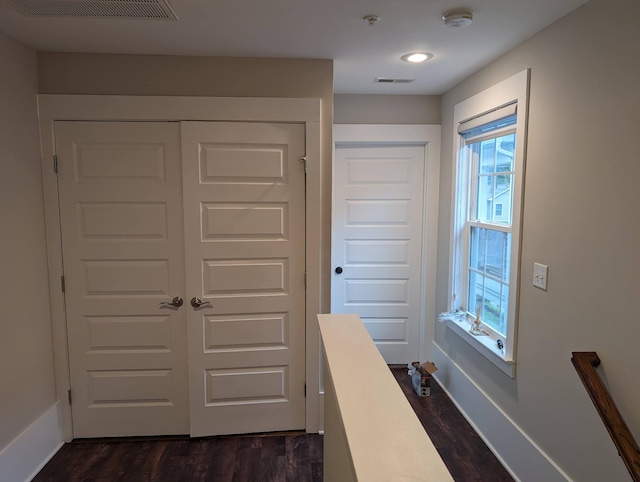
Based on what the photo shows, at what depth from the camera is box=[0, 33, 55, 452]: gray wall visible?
2.17m

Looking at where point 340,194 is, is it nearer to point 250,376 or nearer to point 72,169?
point 250,376

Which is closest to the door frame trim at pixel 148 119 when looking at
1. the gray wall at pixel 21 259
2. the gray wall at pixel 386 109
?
the gray wall at pixel 21 259

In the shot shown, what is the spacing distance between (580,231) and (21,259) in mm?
2805

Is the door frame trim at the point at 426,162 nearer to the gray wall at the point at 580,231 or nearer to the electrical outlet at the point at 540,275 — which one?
the gray wall at the point at 580,231

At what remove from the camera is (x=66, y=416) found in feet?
8.73

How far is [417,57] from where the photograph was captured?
2518mm

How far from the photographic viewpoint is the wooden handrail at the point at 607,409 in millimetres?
1483

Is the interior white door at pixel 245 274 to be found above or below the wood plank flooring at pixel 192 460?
above

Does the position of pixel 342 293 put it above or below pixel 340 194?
below

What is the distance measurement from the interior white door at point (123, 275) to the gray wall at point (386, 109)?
1.52m

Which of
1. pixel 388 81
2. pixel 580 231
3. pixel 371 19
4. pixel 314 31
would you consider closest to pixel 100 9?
pixel 314 31

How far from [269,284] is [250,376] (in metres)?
0.62

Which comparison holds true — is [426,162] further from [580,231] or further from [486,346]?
Answer: [580,231]

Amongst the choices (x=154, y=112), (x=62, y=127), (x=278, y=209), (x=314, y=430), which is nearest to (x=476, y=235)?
(x=278, y=209)
